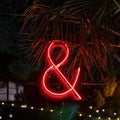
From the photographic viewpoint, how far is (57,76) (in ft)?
28.3

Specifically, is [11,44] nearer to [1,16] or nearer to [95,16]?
[1,16]

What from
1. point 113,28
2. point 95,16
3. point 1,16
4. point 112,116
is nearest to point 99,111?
point 112,116

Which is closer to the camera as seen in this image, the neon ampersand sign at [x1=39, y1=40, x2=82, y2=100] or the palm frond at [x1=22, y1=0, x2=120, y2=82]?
the palm frond at [x1=22, y1=0, x2=120, y2=82]

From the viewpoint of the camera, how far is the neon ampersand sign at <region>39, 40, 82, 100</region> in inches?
320

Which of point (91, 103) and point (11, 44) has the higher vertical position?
point (11, 44)

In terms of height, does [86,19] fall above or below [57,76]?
below

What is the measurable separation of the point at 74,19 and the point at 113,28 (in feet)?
1.98

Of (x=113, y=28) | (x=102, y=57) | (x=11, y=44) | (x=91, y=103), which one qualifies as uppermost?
(x=11, y=44)

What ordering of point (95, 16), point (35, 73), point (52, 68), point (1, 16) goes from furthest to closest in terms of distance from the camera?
1. point (35, 73)
2. point (1, 16)
3. point (52, 68)
4. point (95, 16)

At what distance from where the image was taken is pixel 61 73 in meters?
8.63

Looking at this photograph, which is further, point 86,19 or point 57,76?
point 57,76

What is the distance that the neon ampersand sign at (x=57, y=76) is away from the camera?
8.13 metres

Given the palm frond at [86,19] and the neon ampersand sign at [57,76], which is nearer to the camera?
the palm frond at [86,19]

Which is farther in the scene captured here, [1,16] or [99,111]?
[99,111]
